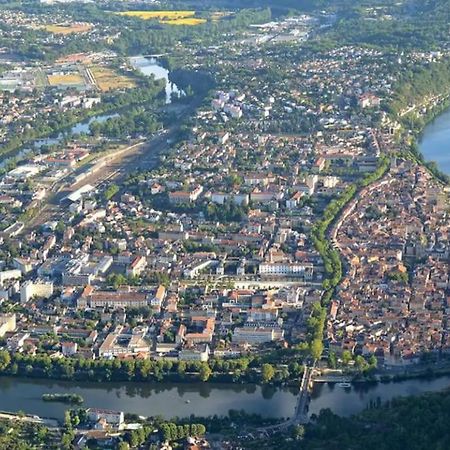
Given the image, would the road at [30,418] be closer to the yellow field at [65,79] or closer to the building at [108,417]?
the building at [108,417]

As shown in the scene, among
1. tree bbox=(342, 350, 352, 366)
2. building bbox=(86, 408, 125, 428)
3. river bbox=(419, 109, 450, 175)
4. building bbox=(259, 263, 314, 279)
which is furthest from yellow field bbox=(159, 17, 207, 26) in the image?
building bbox=(86, 408, 125, 428)

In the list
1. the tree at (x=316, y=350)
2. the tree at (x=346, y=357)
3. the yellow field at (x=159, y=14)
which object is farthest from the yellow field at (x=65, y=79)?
the tree at (x=346, y=357)

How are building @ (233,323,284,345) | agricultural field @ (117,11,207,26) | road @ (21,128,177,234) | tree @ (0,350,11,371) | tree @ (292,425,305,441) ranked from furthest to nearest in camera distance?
1. agricultural field @ (117,11,207,26)
2. road @ (21,128,177,234)
3. building @ (233,323,284,345)
4. tree @ (0,350,11,371)
5. tree @ (292,425,305,441)

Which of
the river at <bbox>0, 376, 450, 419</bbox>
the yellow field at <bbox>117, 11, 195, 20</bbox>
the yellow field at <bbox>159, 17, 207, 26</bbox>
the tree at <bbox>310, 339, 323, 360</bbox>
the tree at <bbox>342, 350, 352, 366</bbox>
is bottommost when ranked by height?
the river at <bbox>0, 376, 450, 419</bbox>

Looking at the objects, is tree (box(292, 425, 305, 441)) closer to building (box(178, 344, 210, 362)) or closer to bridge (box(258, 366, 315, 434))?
bridge (box(258, 366, 315, 434))

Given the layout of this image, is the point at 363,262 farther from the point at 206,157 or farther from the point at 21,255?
the point at 206,157

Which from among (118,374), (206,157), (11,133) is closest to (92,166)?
(206,157)
